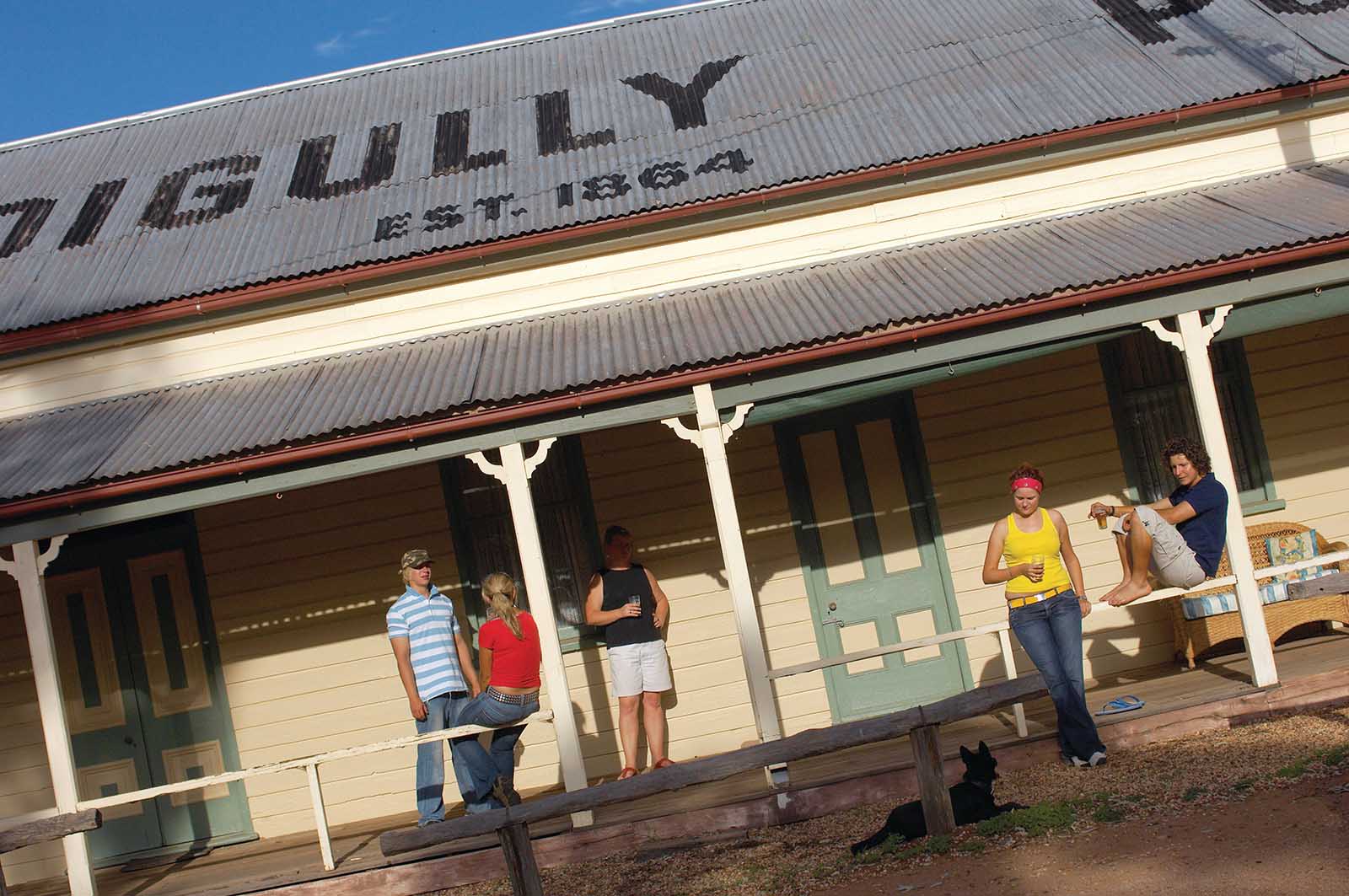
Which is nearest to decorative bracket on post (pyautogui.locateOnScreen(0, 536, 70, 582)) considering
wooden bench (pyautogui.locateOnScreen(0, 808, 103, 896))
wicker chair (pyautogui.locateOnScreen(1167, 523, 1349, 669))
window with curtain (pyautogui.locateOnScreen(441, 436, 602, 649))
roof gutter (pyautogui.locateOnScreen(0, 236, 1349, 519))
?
roof gutter (pyautogui.locateOnScreen(0, 236, 1349, 519))

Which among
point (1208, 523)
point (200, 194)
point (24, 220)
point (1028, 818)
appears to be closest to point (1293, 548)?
point (1208, 523)

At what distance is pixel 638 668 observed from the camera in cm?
925

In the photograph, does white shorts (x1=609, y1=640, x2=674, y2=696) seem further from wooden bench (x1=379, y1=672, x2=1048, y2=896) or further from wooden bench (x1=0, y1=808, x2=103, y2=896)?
wooden bench (x1=0, y1=808, x2=103, y2=896)

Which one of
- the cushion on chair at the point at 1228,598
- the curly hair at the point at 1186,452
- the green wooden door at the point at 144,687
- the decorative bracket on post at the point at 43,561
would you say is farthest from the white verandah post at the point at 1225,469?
the green wooden door at the point at 144,687

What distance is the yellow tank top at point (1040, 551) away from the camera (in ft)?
25.1

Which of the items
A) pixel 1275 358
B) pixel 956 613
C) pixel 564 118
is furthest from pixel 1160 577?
pixel 564 118

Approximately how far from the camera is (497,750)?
8.32 m

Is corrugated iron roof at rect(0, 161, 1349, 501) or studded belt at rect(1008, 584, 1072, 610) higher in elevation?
corrugated iron roof at rect(0, 161, 1349, 501)

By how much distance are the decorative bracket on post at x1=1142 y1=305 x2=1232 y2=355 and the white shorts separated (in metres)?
3.87

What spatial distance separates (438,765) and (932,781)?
129 inches

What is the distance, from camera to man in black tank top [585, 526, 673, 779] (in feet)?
30.0

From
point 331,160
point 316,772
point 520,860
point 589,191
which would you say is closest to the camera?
point 520,860

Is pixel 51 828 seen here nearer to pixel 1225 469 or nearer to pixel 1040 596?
pixel 1040 596

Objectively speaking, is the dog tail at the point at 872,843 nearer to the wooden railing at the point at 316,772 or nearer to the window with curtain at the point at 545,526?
the wooden railing at the point at 316,772
